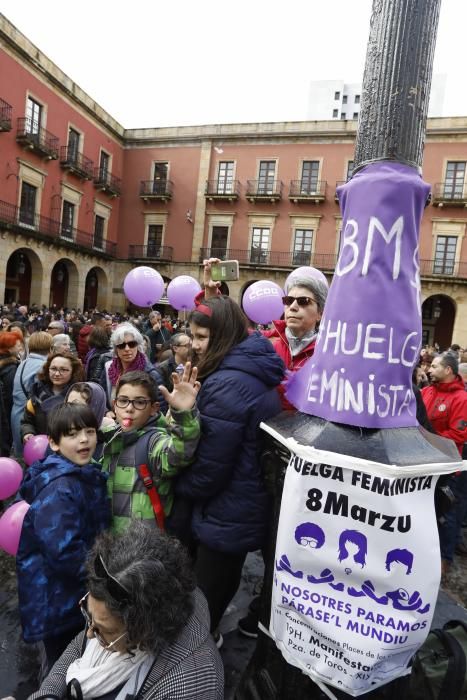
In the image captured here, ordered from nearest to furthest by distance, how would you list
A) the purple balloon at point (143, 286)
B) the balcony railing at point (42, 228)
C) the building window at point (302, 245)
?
the purple balloon at point (143, 286)
the balcony railing at point (42, 228)
the building window at point (302, 245)

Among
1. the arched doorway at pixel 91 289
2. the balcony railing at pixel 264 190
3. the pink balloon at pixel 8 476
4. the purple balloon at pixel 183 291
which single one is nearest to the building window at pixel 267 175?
the balcony railing at pixel 264 190

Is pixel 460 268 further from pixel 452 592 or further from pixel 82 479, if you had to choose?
pixel 82 479


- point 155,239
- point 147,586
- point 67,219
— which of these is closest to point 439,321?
point 155,239

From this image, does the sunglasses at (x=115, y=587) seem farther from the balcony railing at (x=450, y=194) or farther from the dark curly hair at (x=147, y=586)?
the balcony railing at (x=450, y=194)

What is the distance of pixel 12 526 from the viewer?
2.27 metres

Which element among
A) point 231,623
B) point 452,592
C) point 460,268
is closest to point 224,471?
point 231,623

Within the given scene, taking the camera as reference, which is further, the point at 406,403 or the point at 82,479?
the point at 82,479

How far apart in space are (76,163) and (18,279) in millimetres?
6027

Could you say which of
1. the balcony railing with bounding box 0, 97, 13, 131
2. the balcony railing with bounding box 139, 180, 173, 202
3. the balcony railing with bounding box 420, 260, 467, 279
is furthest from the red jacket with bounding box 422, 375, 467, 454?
the balcony railing with bounding box 139, 180, 173, 202

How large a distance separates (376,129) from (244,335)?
3.06ft

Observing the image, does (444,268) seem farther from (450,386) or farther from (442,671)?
(442,671)

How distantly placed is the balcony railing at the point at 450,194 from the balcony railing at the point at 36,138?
55.8 ft

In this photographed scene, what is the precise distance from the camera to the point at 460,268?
Answer: 19.8m

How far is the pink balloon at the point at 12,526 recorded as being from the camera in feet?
7.44
